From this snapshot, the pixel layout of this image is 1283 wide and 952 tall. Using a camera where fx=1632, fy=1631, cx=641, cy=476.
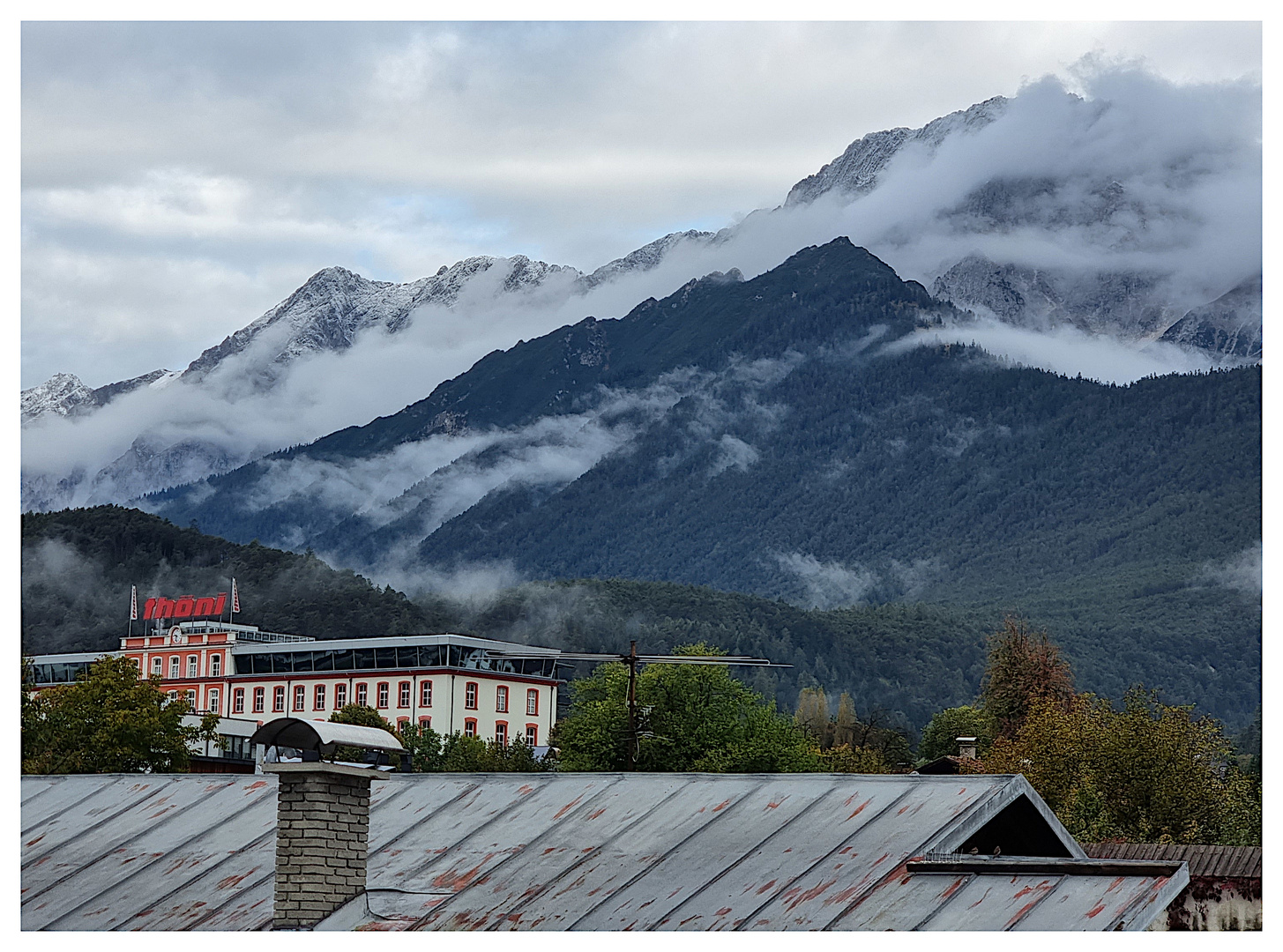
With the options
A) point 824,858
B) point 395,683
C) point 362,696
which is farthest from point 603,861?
point 395,683

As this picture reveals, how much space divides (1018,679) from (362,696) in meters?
84.6

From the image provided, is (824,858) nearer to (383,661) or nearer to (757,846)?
(757,846)

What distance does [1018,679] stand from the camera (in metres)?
123

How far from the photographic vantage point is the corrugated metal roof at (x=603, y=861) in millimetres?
19359

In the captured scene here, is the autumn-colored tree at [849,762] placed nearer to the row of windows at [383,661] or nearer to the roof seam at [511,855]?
the row of windows at [383,661]

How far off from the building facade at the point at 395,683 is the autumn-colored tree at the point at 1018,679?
61845mm

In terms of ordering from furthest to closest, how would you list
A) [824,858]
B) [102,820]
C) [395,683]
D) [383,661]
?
[383,661] < [395,683] < [102,820] < [824,858]

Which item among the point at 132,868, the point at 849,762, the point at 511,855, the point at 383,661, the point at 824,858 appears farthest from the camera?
the point at 383,661

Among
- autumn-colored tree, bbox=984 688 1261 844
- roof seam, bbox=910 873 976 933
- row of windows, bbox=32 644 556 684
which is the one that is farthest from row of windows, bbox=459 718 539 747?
roof seam, bbox=910 873 976 933

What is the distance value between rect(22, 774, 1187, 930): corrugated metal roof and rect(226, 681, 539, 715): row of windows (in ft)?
505

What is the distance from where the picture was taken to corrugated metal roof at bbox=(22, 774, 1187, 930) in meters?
19.4

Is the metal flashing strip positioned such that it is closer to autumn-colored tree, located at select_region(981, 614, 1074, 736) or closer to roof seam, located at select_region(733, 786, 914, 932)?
roof seam, located at select_region(733, 786, 914, 932)

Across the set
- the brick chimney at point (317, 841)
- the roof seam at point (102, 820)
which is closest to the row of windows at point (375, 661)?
the roof seam at point (102, 820)
